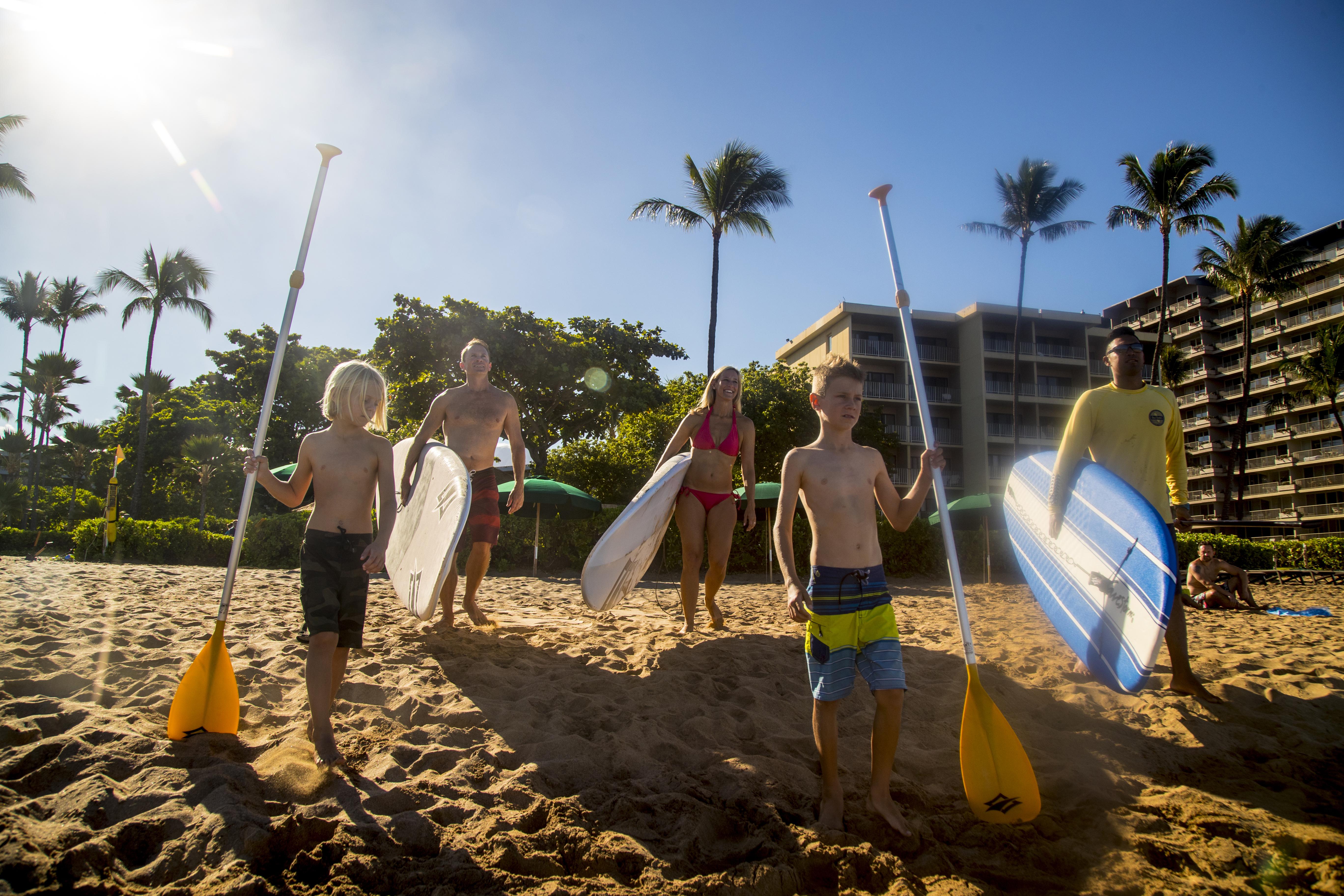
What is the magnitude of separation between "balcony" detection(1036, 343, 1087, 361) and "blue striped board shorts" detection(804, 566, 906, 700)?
127ft

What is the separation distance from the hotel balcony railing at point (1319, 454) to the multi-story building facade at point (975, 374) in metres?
17.2

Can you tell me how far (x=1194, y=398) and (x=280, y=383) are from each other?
198ft

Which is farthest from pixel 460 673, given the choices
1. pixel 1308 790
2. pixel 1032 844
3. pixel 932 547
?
pixel 932 547

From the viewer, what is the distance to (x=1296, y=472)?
139 feet

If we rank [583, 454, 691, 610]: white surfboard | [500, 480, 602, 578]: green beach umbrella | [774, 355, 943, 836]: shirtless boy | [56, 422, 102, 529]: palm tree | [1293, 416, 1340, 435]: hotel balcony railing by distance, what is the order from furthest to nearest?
[1293, 416, 1340, 435]: hotel balcony railing < [56, 422, 102, 529]: palm tree < [500, 480, 602, 578]: green beach umbrella < [583, 454, 691, 610]: white surfboard < [774, 355, 943, 836]: shirtless boy

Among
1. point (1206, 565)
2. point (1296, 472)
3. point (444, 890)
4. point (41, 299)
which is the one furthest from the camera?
point (1296, 472)

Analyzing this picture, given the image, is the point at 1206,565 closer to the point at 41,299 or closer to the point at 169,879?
the point at 169,879

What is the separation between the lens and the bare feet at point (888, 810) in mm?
1961

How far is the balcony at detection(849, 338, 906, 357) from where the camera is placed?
34375 mm

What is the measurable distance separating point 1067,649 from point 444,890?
3.82 metres

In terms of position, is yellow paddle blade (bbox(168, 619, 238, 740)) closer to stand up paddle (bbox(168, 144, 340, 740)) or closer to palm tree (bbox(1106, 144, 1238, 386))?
stand up paddle (bbox(168, 144, 340, 740))

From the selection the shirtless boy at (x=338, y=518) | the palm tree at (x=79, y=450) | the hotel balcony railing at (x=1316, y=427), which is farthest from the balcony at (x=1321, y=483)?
the palm tree at (x=79, y=450)

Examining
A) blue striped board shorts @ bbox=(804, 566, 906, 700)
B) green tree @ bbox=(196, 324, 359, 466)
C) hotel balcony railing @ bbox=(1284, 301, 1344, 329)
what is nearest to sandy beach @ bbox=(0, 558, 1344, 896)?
blue striped board shorts @ bbox=(804, 566, 906, 700)

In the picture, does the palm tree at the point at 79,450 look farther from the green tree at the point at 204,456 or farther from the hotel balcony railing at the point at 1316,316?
the hotel balcony railing at the point at 1316,316
